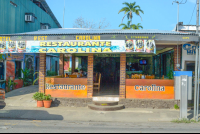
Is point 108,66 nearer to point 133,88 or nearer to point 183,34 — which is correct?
point 133,88

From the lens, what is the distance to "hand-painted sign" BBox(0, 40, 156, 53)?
30.5 feet

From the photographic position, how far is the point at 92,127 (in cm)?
696

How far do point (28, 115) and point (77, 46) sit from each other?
151 inches

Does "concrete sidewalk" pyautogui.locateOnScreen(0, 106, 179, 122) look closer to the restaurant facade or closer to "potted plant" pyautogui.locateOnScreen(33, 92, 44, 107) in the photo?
"potted plant" pyautogui.locateOnScreen(33, 92, 44, 107)

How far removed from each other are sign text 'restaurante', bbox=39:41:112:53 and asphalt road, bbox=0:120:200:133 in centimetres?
351

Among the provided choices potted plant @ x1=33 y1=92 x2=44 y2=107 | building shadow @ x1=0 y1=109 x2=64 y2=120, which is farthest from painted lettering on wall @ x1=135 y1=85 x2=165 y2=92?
potted plant @ x1=33 y1=92 x2=44 y2=107

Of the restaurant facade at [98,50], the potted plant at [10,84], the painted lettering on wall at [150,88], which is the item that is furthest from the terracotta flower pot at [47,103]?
the potted plant at [10,84]

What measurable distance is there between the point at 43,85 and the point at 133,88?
479 cm

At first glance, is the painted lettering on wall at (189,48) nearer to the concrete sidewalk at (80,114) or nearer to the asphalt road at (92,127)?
the concrete sidewalk at (80,114)

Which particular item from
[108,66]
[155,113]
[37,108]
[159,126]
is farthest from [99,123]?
[108,66]

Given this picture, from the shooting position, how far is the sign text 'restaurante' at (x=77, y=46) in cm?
951

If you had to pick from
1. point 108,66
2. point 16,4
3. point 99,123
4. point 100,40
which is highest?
point 16,4

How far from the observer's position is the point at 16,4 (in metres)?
15.5

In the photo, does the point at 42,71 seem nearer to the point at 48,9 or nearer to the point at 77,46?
the point at 77,46
